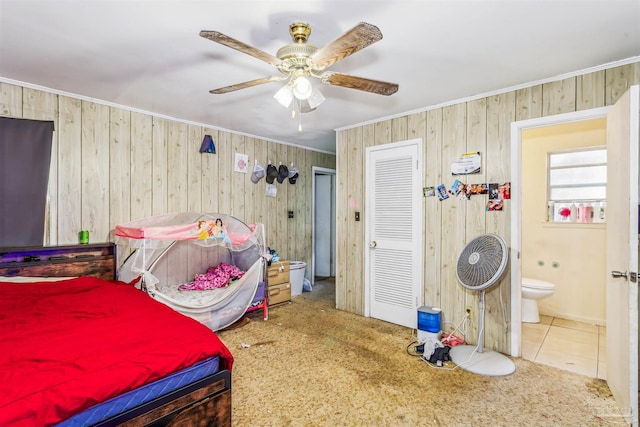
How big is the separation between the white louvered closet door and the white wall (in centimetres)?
140

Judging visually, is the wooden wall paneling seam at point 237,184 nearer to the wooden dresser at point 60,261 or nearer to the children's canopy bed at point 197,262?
the children's canopy bed at point 197,262

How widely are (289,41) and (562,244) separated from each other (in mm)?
3869

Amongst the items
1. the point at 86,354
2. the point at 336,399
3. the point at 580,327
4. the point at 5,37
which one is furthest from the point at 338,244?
the point at 5,37

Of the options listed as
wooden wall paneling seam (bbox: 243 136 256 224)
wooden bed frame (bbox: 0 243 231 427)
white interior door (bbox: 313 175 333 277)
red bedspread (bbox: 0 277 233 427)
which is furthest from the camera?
white interior door (bbox: 313 175 333 277)

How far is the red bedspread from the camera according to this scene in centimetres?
121

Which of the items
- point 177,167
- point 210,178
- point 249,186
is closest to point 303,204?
point 249,186

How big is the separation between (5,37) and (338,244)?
351cm

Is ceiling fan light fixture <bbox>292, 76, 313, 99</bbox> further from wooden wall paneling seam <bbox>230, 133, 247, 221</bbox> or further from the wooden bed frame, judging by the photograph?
wooden wall paneling seam <bbox>230, 133, 247, 221</bbox>

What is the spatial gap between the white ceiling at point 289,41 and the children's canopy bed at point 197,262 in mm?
1260

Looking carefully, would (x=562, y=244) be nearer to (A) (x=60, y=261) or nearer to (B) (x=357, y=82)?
(B) (x=357, y=82)

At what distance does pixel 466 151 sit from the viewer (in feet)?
10.5

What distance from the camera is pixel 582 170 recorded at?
3.88 metres

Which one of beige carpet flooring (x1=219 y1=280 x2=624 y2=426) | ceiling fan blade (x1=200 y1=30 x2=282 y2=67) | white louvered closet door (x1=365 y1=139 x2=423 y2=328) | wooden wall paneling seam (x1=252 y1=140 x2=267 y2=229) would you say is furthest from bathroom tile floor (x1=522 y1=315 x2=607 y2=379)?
wooden wall paneling seam (x1=252 y1=140 x2=267 y2=229)

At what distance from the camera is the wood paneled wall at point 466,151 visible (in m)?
2.60
